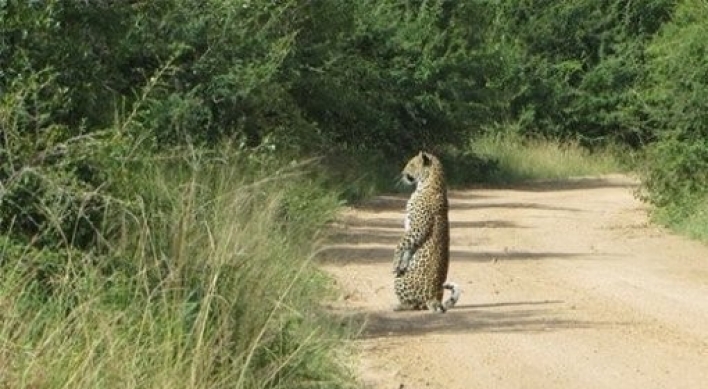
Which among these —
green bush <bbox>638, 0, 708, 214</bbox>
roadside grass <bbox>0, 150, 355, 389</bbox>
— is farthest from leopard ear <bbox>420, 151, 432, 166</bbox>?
green bush <bbox>638, 0, 708, 214</bbox>

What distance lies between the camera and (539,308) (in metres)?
14.6

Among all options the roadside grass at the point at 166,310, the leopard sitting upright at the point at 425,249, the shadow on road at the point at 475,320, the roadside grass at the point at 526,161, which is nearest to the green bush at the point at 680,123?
the roadside grass at the point at 526,161

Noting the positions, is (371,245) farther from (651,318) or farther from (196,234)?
(196,234)

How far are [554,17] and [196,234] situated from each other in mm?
39246

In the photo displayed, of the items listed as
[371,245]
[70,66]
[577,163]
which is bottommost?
[577,163]

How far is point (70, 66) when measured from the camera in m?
11.8

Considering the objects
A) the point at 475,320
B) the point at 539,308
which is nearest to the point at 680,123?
the point at 539,308

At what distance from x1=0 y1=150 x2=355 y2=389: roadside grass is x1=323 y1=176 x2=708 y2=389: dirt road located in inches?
44.5

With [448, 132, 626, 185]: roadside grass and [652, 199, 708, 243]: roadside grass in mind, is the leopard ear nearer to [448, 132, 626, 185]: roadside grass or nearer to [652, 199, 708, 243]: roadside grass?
[652, 199, 708, 243]: roadside grass

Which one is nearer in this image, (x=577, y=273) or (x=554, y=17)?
(x=577, y=273)

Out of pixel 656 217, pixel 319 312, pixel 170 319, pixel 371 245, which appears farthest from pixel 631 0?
pixel 170 319

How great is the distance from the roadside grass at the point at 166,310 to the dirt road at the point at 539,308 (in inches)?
44.5

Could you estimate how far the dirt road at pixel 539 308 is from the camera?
11.1m

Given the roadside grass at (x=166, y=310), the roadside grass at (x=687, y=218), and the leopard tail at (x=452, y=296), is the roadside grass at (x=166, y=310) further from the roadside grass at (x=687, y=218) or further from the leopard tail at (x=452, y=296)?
the roadside grass at (x=687, y=218)
